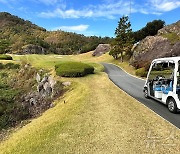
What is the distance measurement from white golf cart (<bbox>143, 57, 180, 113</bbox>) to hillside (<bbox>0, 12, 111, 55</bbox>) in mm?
48387

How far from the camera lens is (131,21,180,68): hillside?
1205 inches

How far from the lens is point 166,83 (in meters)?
13.0

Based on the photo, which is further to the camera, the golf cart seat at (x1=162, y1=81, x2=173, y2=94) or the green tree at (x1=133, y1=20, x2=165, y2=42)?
the green tree at (x1=133, y1=20, x2=165, y2=42)

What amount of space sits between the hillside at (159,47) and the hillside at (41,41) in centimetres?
3466

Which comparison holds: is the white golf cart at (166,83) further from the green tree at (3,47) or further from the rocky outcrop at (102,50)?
the green tree at (3,47)

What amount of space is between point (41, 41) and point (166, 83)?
211 feet

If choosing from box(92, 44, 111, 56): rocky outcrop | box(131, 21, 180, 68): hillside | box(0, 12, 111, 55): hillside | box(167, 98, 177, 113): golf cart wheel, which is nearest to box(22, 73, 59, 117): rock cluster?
box(167, 98, 177, 113): golf cart wheel

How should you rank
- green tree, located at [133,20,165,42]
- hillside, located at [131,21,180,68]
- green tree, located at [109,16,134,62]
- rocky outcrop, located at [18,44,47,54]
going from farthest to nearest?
rocky outcrop, located at [18,44,47,54] < green tree, located at [133,20,165,42] < green tree, located at [109,16,134,62] < hillside, located at [131,21,180,68]

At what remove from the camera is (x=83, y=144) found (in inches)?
321

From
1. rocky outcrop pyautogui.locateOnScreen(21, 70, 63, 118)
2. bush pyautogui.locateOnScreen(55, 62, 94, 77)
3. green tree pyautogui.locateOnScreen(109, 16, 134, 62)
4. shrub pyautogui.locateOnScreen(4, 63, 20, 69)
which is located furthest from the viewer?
green tree pyautogui.locateOnScreen(109, 16, 134, 62)

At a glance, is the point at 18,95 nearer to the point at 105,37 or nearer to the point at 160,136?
the point at 160,136

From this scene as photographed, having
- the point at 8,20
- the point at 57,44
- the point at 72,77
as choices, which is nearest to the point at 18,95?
the point at 72,77

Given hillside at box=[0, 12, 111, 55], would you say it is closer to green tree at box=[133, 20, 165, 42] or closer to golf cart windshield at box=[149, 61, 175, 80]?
green tree at box=[133, 20, 165, 42]

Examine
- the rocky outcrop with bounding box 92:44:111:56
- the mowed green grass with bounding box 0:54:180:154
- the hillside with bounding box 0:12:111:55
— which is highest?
the hillside with bounding box 0:12:111:55
